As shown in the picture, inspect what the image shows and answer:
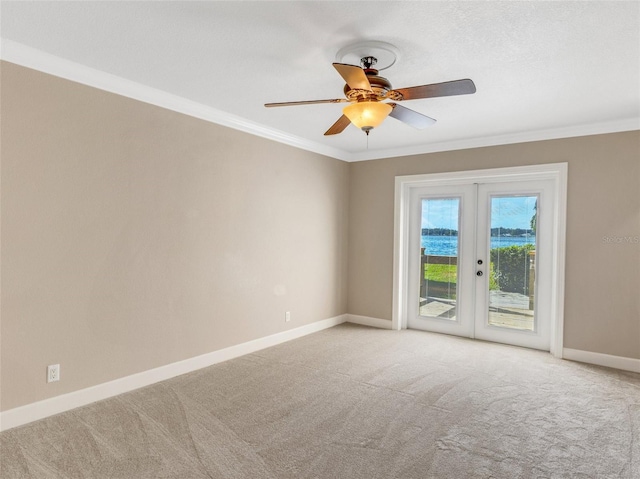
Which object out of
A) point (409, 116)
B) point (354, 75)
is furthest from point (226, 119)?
point (354, 75)

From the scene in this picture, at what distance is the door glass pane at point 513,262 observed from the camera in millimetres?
4711

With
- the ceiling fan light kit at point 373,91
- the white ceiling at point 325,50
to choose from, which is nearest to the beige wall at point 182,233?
the white ceiling at point 325,50

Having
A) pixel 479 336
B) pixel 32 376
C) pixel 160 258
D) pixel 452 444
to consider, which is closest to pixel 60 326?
pixel 32 376

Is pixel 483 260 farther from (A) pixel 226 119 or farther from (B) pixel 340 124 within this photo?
(A) pixel 226 119

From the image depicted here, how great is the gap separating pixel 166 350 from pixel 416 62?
3.15 meters

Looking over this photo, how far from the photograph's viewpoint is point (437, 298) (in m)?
5.38

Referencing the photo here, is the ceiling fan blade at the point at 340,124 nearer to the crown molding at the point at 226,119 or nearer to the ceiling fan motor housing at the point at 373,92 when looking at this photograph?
the ceiling fan motor housing at the point at 373,92

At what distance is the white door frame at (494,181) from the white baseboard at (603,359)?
0.10 m

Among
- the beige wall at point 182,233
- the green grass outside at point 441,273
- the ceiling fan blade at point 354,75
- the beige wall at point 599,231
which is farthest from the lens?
the green grass outside at point 441,273

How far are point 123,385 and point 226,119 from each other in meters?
2.62

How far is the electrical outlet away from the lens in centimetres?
282

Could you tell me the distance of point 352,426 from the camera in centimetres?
277

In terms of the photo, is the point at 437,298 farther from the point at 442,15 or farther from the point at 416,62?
the point at 442,15

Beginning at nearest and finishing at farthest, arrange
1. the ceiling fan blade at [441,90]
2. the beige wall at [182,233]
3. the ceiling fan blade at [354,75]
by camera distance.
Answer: the ceiling fan blade at [354,75] → the ceiling fan blade at [441,90] → the beige wall at [182,233]
